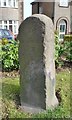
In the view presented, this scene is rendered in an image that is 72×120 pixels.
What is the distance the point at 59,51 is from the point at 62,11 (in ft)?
56.2

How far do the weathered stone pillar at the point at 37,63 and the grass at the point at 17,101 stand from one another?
0.16 meters

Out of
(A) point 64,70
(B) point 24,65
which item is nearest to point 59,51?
(A) point 64,70

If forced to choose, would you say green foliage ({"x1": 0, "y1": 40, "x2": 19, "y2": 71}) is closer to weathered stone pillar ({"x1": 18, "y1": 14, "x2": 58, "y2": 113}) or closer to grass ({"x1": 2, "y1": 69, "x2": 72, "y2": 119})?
grass ({"x1": 2, "y1": 69, "x2": 72, "y2": 119})

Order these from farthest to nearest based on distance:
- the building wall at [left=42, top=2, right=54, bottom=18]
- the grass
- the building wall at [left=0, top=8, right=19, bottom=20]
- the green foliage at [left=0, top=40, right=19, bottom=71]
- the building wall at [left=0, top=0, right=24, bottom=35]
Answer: the building wall at [left=0, top=0, right=24, bottom=35] < the building wall at [left=0, top=8, right=19, bottom=20] < the building wall at [left=42, top=2, right=54, bottom=18] < the green foliage at [left=0, top=40, right=19, bottom=71] < the grass

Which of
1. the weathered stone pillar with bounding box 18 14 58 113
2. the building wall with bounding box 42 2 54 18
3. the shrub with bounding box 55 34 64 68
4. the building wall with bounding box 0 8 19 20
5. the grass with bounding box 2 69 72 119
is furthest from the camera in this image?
the building wall with bounding box 0 8 19 20

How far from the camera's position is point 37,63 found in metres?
4.34

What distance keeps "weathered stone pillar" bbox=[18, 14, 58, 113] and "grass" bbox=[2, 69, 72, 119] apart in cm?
16

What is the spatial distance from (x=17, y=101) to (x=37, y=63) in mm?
1012

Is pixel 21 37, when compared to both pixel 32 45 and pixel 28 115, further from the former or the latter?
pixel 28 115

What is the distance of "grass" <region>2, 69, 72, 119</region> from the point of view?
4.39 metres

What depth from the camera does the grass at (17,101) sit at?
14.4ft

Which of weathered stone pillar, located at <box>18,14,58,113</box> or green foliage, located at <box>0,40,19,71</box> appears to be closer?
weathered stone pillar, located at <box>18,14,58,113</box>

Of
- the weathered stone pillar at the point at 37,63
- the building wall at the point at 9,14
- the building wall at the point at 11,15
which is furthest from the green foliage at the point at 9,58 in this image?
the building wall at the point at 9,14

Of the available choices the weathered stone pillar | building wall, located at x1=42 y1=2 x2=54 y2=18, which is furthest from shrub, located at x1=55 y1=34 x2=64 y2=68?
building wall, located at x1=42 y1=2 x2=54 y2=18
